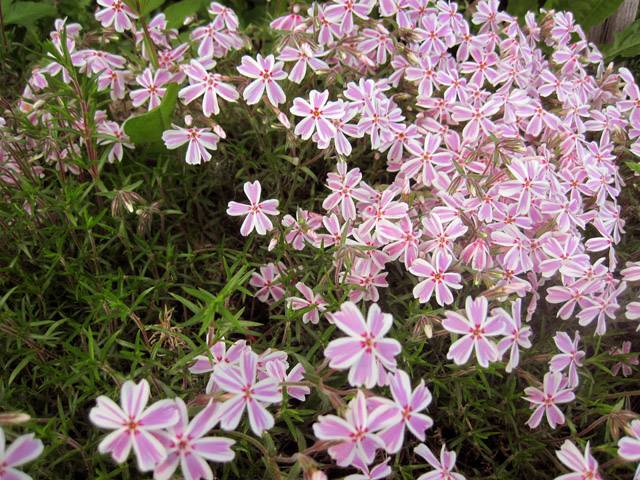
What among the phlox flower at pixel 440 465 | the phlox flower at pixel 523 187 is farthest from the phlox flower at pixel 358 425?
the phlox flower at pixel 523 187

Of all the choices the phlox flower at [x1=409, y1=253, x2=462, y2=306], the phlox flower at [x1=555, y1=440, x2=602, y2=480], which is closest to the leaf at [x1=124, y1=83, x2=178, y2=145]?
the phlox flower at [x1=409, y1=253, x2=462, y2=306]

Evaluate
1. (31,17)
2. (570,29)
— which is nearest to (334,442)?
(570,29)

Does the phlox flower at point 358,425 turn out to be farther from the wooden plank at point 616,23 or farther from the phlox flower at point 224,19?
the wooden plank at point 616,23

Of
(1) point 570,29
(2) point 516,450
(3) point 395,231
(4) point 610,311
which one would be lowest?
(2) point 516,450

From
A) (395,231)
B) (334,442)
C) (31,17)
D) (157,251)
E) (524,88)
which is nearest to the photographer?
(334,442)

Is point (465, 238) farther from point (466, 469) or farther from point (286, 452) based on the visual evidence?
point (286, 452)

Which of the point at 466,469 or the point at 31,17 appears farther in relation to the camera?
the point at 31,17

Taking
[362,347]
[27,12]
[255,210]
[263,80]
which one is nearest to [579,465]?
[362,347]
